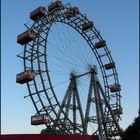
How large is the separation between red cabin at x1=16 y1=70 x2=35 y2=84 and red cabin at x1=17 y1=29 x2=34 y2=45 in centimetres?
384

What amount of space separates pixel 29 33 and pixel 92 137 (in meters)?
12.5

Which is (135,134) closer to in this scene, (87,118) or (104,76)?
(87,118)

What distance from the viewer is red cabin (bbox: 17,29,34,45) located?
38394 millimetres

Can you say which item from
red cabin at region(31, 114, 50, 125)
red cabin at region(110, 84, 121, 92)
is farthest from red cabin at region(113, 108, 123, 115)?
red cabin at region(31, 114, 50, 125)

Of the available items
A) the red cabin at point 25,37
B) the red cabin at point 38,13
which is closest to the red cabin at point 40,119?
the red cabin at point 25,37

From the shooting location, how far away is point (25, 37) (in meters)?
38.4

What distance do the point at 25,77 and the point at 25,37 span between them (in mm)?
4635

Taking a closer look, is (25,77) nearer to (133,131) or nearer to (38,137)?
(38,137)

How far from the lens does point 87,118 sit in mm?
38281

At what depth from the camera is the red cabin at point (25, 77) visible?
3612 cm

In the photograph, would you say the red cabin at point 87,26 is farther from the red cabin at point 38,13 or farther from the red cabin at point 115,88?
the red cabin at point 115,88

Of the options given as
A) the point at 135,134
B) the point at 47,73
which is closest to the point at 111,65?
the point at 47,73

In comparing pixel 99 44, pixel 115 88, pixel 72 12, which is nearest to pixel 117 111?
pixel 115 88

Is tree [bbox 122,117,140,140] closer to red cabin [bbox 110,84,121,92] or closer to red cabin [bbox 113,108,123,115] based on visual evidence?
red cabin [bbox 113,108,123,115]
